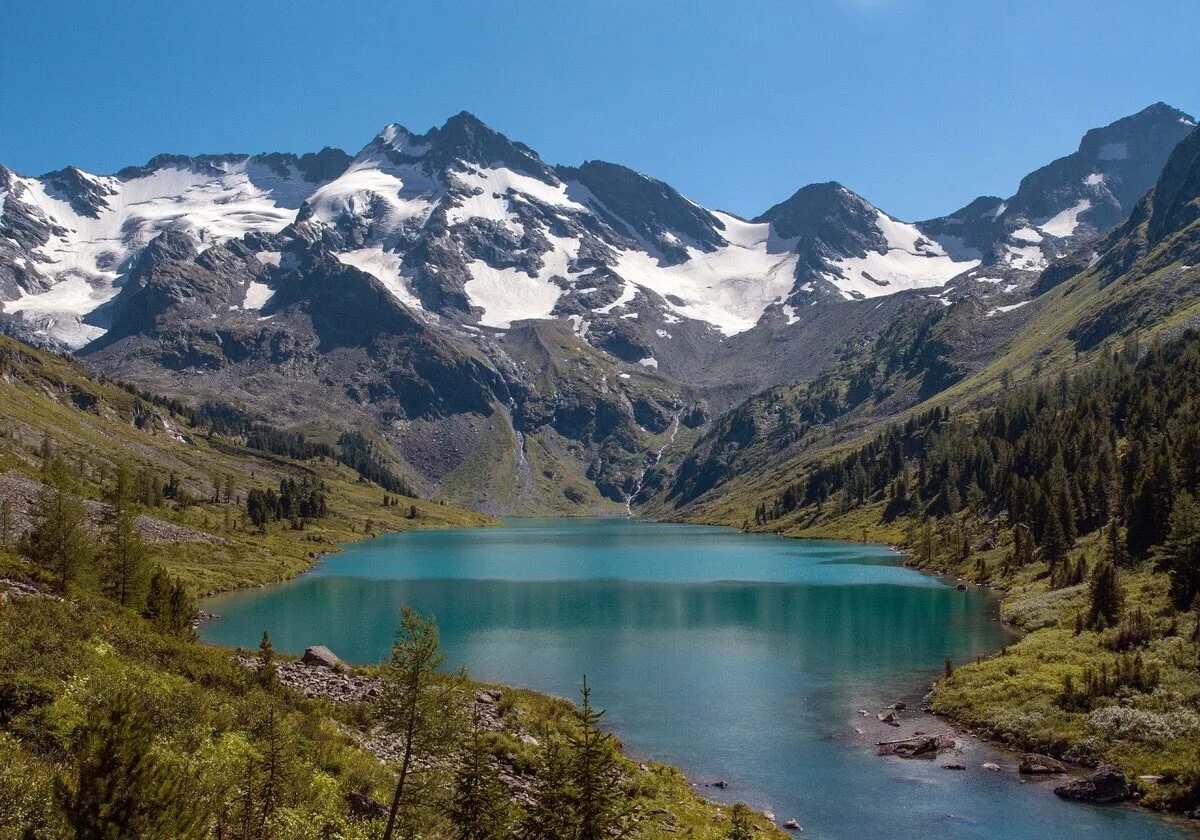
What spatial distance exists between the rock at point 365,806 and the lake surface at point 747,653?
2034 cm

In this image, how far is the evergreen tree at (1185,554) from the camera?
59000 millimetres

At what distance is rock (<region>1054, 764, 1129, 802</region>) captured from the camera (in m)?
37.7

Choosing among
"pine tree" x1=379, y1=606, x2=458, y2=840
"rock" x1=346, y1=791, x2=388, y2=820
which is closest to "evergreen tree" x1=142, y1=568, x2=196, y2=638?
"rock" x1=346, y1=791, x2=388, y2=820

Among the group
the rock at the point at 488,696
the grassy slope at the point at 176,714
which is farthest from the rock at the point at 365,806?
the rock at the point at 488,696

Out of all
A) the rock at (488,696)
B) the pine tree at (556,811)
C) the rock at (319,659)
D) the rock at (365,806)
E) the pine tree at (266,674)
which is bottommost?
the rock at (488,696)

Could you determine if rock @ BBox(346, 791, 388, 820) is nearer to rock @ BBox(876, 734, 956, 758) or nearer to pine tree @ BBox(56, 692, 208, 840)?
pine tree @ BBox(56, 692, 208, 840)

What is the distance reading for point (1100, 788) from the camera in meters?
37.8

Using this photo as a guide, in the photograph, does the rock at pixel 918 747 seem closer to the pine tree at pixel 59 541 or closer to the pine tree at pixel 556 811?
the pine tree at pixel 556 811

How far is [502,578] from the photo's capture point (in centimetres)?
14000

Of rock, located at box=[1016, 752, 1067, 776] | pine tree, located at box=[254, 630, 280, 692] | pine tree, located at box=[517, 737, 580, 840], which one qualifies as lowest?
rock, located at box=[1016, 752, 1067, 776]

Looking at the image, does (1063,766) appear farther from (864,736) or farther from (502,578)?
(502,578)

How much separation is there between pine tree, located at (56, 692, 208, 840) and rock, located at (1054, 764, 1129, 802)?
129ft

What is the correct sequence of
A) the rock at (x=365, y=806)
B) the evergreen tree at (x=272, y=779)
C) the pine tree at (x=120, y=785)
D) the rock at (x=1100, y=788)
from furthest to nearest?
the rock at (x=1100, y=788), the rock at (x=365, y=806), the evergreen tree at (x=272, y=779), the pine tree at (x=120, y=785)

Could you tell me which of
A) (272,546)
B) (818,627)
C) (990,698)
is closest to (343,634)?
(818,627)
